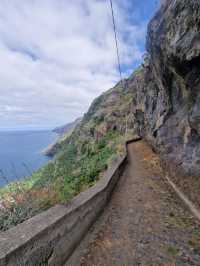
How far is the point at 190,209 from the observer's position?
4.88 meters

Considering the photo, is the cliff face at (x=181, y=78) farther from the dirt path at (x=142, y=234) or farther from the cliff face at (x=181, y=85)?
the dirt path at (x=142, y=234)

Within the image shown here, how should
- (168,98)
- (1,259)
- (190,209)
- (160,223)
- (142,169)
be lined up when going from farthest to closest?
(142,169)
(168,98)
(190,209)
(160,223)
(1,259)

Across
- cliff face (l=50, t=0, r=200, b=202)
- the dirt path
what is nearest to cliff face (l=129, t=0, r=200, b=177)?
cliff face (l=50, t=0, r=200, b=202)

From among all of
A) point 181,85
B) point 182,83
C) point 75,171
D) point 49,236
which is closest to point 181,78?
point 182,83

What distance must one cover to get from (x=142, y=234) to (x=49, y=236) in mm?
2052

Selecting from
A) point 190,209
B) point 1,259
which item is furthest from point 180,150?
point 1,259

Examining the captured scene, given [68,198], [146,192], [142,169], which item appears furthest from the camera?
[142,169]

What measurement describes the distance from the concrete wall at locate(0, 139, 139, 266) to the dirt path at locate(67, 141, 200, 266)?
0.28 m

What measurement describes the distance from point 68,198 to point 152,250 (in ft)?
6.10

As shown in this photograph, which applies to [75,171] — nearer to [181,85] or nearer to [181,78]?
[181,85]

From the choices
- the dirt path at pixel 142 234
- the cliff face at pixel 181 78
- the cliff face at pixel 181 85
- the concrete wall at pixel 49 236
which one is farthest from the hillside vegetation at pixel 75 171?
→ the cliff face at pixel 181 78

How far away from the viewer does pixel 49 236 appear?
2863 millimetres

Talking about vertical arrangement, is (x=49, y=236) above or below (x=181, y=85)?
below

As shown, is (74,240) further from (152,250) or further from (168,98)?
(168,98)
